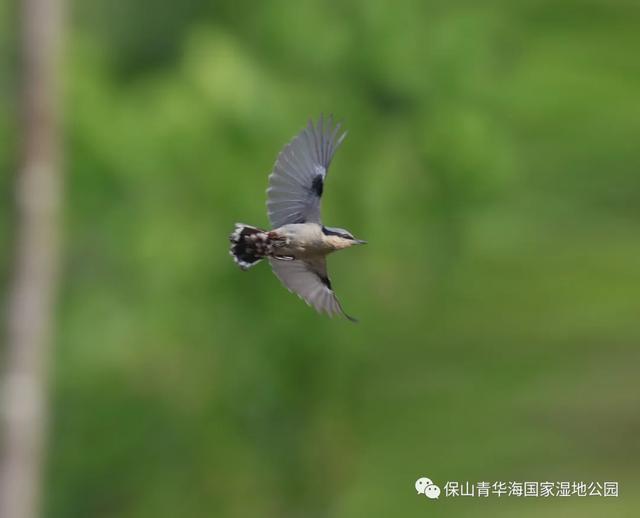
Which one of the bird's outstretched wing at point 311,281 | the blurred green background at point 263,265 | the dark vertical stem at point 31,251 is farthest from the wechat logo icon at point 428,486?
the dark vertical stem at point 31,251

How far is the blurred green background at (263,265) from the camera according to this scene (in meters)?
4.18

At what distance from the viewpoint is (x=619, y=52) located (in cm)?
951

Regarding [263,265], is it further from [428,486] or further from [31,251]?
[428,486]

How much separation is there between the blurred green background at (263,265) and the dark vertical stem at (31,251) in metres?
0.40

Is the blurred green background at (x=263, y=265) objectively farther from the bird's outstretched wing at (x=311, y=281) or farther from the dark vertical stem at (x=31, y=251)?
the bird's outstretched wing at (x=311, y=281)

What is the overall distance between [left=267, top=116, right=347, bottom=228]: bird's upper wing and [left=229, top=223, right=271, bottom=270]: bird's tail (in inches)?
0.7

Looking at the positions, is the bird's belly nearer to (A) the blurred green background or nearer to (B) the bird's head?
(B) the bird's head

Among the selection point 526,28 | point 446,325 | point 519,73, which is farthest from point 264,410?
point 526,28

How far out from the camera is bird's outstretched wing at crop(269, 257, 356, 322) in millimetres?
993

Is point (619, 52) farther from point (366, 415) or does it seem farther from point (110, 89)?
point (110, 89)

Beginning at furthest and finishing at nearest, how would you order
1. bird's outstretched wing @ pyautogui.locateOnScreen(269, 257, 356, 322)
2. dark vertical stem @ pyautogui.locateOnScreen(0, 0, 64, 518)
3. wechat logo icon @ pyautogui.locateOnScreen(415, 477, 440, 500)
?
dark vertical stem @ pyautogui.locateOnScreen(0, 0, 64, 518) < wechat logo icon @ pyautogui.locateOnScreen(415, 477, 440, 500) < bird's outstretched wing @ pyautogui.locateOnScreen(269, 257, 356, 322)

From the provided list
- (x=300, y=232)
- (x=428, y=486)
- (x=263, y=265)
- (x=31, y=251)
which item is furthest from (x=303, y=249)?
(x=31, y=251)

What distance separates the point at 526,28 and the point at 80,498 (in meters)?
4.67

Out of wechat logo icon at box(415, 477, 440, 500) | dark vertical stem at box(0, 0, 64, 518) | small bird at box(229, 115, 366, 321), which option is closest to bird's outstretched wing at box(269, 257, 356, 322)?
small bird at box(229, 115, 366, 321)
